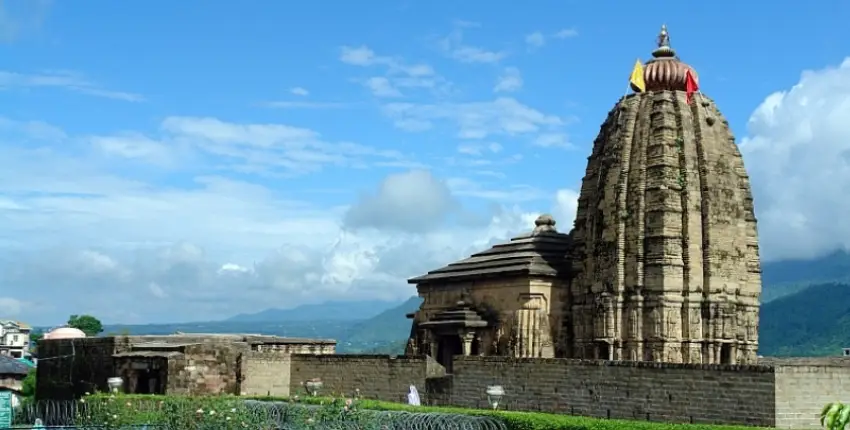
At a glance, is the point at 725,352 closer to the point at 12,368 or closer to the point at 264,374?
the point at 264,374

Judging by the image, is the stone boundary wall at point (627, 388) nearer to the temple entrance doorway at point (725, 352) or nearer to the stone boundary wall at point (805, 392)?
the stone boundary wall at point (805, 392)

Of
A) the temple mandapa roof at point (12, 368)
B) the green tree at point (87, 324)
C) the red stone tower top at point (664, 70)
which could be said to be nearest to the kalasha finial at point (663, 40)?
the red stone tower top at point (664, 70)

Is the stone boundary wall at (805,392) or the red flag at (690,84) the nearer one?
the stone boundary wall at (805,392)

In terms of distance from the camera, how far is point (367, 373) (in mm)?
35156

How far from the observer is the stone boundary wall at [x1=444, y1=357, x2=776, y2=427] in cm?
2291

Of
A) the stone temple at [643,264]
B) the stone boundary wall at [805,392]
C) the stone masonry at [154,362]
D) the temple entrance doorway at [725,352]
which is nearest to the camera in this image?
the stone boundary wall at [805,392]

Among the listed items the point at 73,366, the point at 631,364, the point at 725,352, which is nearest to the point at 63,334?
the point at 73,366

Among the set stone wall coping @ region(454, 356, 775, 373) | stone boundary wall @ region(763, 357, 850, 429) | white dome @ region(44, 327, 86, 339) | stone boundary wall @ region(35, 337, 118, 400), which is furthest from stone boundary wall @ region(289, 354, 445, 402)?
white dome @ region(44, 327, 86, 339)

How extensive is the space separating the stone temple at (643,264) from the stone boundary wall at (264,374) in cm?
530

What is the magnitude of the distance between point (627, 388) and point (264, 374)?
1651 centimetres

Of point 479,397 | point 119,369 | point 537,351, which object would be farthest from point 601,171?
point 119,369

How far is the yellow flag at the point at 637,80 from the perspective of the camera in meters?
38.4

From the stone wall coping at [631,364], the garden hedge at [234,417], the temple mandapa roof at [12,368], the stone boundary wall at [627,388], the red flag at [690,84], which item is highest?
the red flag at [690,84]

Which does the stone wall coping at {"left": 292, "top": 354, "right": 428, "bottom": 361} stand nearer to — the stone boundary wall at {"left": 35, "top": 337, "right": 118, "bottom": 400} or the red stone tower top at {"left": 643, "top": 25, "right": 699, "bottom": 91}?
the stone boundary wall at {"left": 35, "top": 337, "right": 118, "bottom": 400}
